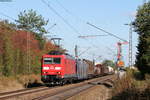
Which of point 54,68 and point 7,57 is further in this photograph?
point 7,57

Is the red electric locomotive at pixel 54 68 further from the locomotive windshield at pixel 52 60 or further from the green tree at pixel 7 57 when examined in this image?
the green tree at pixel 7 57

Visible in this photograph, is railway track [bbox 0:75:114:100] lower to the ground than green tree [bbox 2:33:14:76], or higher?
lower

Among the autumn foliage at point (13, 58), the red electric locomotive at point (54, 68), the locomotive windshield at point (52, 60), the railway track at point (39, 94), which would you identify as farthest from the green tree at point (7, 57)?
the railway track at point (39, 94)

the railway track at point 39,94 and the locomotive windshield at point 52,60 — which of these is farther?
the locomotive windshield at point 52,60

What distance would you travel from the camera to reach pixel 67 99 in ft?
70.2

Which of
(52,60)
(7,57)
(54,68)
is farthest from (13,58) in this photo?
(54,68)

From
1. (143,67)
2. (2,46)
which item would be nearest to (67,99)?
(2,46)

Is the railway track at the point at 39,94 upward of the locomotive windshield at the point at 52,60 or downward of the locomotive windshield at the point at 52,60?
downward

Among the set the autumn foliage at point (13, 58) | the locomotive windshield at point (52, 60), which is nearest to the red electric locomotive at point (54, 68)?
the locomotive windshield at point (52, 60)

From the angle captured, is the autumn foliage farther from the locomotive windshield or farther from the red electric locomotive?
the red electric locomotive

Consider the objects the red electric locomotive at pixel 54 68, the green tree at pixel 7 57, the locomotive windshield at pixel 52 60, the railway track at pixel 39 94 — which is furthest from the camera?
the green tree at pixel 7 57

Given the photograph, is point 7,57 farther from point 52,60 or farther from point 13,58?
point 52,60

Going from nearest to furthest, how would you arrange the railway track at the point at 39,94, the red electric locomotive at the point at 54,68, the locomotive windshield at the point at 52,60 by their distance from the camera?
the railway track at the point at 39,94 < the red electric locomotive at the point at 54,68 < the locomotive windshield at the point at 52,60

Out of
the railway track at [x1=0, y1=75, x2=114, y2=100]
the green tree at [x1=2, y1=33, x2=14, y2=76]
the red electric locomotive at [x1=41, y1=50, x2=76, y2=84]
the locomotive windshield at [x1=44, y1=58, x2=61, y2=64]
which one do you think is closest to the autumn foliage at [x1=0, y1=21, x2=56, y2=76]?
the green tree at [x1=2, y1=33, x2=14, y2=76]
